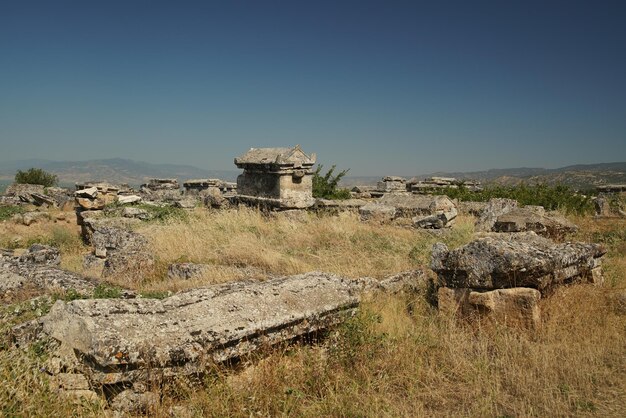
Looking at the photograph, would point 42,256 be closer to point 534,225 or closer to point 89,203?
point 89,203

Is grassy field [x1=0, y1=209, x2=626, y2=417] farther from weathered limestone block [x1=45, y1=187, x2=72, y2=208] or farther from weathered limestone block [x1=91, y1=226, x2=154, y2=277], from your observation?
weathered limestone block [x1=45, y1=187, x2=72, y2=208]

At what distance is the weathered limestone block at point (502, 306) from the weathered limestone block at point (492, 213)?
19.2 ft

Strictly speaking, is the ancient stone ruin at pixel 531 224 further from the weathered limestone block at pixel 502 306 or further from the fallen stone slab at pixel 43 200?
the fallen stone slab at pixel 43 200

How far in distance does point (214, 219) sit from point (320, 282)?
22.6 feet

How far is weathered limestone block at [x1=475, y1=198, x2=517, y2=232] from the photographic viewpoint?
415 inches

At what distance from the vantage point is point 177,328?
3377 millimetres

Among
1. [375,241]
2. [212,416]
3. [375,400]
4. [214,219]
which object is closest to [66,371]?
[212,416]

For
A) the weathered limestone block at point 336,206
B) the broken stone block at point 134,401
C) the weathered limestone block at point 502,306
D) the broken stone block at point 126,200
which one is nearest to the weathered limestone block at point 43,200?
the broken stone block at point 126,200

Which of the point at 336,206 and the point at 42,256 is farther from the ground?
the point at 336,206

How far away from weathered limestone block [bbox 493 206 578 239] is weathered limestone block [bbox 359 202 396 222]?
9.58ft

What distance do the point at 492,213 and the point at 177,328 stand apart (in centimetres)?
959

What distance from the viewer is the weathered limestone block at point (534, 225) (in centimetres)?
898

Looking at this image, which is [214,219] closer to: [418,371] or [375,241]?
[375,241]

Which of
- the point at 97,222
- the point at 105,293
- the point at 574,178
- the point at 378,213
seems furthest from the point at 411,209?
the point at 574,178
